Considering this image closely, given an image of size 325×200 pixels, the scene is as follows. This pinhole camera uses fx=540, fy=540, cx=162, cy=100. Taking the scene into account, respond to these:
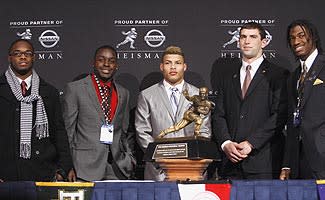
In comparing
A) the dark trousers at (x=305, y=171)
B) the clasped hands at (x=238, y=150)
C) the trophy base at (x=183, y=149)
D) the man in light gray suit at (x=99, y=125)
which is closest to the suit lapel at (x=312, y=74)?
the dark trousers at (x=305, y=171)

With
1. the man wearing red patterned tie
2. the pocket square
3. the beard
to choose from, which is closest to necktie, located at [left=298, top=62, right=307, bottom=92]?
the pocket square

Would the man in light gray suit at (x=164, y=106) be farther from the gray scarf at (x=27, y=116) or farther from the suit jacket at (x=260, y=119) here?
the gray scarf at (x=27, y=116)

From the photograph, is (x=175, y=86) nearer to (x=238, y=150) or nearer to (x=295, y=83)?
(x=238, y=150)

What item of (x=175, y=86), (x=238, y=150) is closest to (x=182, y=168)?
(x=238, y=150)

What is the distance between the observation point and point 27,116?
174 inches

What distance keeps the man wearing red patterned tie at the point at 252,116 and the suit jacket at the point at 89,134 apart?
2.94 ft

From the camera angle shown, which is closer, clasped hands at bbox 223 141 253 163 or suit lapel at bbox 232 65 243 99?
clasped hands at bbox 223 141 253 163

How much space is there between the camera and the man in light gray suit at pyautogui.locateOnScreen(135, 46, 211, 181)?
4.59 metres

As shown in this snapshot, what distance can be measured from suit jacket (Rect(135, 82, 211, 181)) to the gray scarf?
2.63ft

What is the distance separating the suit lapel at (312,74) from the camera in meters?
3.86

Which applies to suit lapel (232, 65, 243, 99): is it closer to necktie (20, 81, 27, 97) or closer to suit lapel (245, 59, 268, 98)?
suit lapel (245, 59, 268, 98)

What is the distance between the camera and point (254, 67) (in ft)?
14.9

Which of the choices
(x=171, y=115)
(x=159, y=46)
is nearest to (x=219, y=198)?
(x=171, y=115)

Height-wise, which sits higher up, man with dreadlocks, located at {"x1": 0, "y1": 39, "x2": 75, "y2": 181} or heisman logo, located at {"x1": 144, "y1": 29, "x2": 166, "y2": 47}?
heisman logo, located at {"x1": 144, "y1": 29, "x2": 166, "y2": 47}
